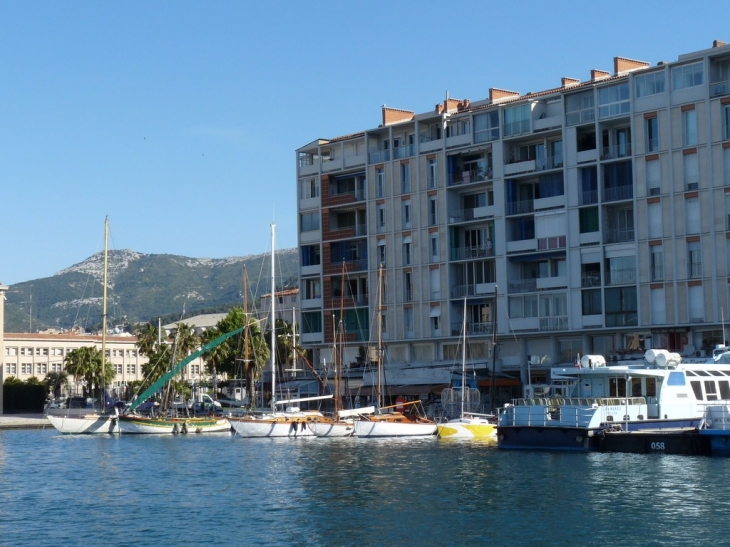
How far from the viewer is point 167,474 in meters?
57.1

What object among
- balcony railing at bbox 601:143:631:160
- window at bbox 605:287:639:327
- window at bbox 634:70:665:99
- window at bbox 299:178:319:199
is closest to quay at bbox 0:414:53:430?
window at bbox 299:178:319:199

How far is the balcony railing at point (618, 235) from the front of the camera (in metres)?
87.9

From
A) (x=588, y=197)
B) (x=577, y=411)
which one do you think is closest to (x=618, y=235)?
(x=588, y=197)

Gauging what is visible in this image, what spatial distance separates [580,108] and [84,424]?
45406 millimetres

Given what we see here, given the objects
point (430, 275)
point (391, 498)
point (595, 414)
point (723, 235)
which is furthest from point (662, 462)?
point (430, 275)

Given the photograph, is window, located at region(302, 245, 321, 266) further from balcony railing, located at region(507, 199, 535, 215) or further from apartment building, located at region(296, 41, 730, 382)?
balcony railing, located at region(507, 199, 535, 215)

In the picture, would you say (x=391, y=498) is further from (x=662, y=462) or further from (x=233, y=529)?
(x=662, y=462)

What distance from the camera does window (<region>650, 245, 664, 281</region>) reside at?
85500 mm

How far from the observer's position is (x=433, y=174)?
100625mm

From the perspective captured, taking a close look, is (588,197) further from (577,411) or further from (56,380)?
(56,380)

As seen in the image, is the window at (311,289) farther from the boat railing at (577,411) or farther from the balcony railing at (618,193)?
the boat railing at (577,411)

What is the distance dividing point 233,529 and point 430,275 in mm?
63086

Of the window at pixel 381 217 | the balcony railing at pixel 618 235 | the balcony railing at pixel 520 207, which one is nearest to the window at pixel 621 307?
the balcony railing at pixel 618 235

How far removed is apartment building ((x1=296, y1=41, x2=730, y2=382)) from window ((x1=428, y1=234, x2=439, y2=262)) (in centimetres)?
13
